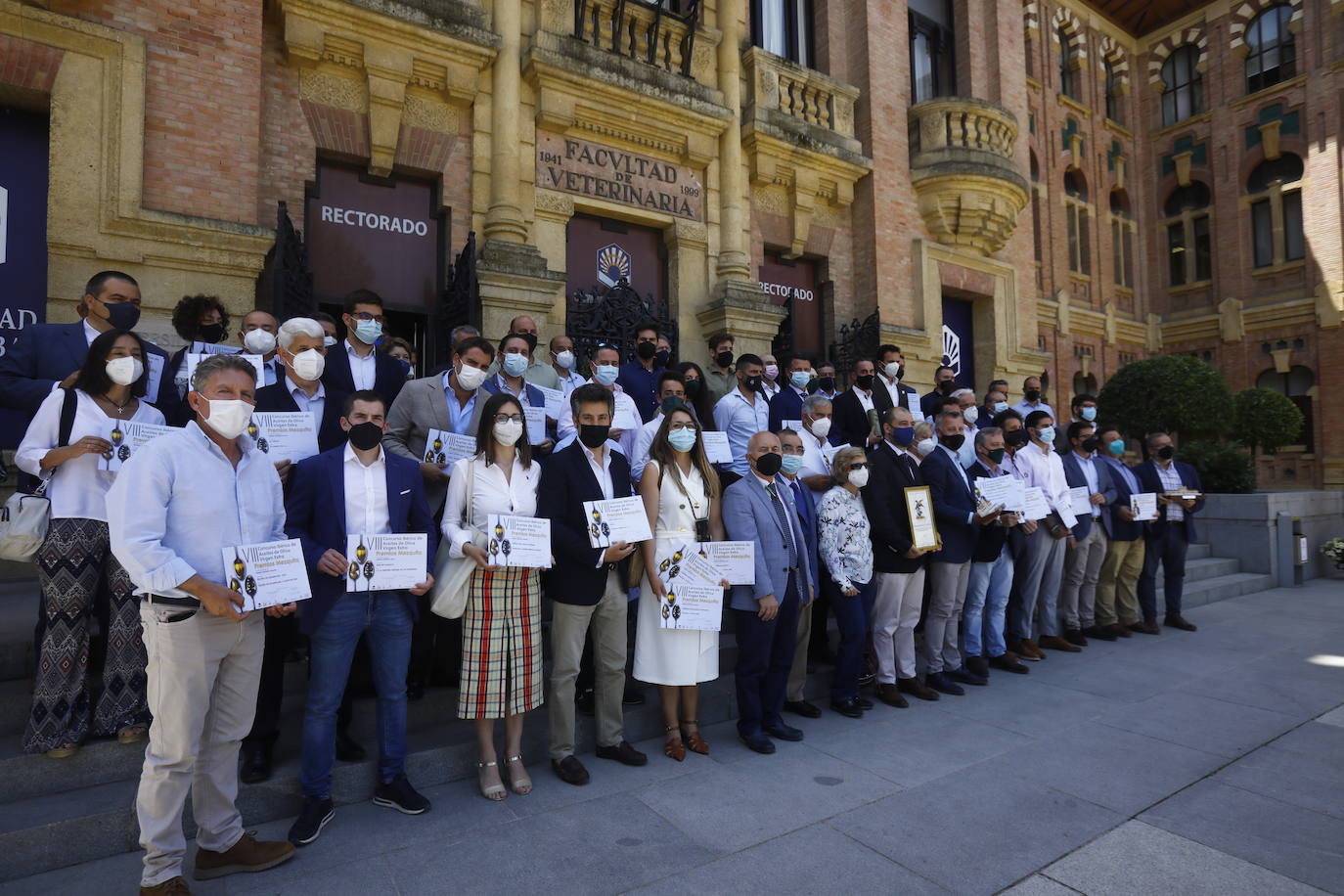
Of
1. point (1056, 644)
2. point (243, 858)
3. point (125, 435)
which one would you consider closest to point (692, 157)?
point (1056, 644)

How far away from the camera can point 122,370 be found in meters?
3.58

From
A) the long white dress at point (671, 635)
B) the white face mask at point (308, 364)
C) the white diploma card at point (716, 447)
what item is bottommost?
the long white dress at point (671, 635)

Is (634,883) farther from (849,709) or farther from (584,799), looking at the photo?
(849,709)

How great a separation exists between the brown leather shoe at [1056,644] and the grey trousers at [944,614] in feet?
6.02

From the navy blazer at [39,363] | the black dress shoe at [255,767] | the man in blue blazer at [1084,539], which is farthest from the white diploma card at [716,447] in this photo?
the man in blue blazer at [1084,539]

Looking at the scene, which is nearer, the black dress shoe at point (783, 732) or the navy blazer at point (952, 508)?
the black dress shoe at point (783, 732)

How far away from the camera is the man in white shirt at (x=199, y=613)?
2.82m

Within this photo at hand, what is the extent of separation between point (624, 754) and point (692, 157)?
30.2 feet

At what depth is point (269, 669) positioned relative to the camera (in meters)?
3.84

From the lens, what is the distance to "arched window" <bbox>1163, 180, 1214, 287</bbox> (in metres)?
22.9

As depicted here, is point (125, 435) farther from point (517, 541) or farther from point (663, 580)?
point (663, 580)

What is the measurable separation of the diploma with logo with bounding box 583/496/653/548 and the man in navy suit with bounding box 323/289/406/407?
1704 millimetres

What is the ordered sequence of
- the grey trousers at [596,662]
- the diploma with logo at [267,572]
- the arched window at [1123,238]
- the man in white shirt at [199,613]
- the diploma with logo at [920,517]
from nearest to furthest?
the man in white shirt at [199,613]
the diploma with logo at [267,572]
the grey trousers at [596,662]
the diploma with logo at [920,517]
the arched window at [1123,238]

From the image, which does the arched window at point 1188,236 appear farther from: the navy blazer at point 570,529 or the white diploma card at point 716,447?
the navy blazer at point 570,529
